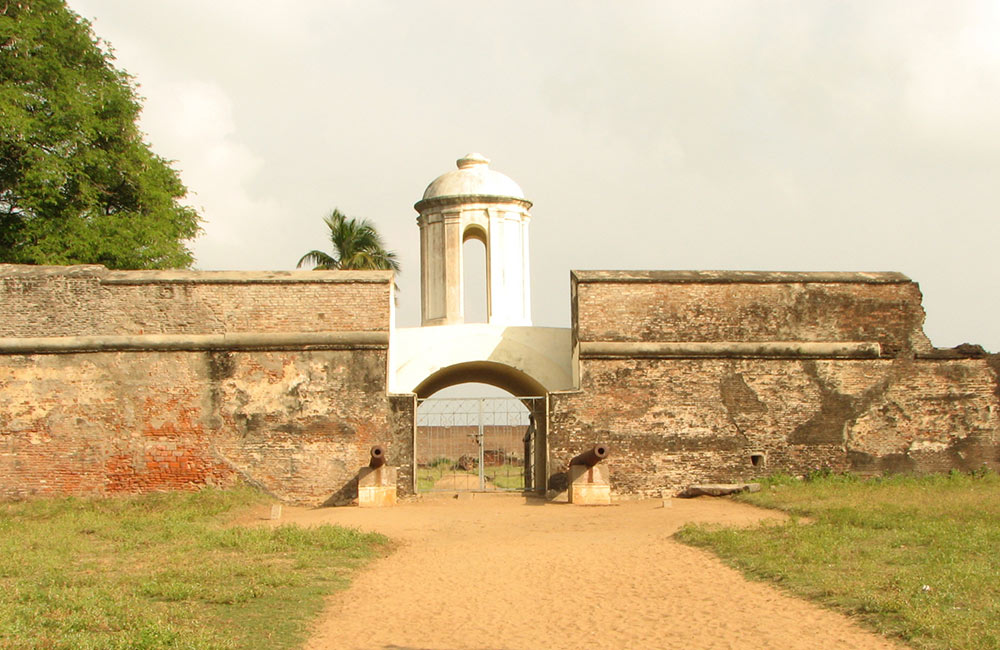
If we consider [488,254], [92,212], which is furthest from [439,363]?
[92,212]

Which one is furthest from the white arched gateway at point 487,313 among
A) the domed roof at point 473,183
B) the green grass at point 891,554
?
the green grass at point 891,554

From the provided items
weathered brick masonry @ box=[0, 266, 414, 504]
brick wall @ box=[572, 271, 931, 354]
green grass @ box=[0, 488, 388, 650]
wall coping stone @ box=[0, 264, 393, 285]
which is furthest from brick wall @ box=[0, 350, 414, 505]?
brick wall @ box=[572, 271, 931, 354]

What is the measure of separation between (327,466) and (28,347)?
14.0 ft

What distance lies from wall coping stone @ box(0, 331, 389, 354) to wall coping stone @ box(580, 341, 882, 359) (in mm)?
3091

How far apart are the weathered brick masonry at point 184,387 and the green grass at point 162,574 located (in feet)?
2.80

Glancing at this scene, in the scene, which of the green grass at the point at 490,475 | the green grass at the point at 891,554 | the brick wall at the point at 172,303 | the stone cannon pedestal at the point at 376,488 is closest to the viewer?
the green grass at the point at 891,554

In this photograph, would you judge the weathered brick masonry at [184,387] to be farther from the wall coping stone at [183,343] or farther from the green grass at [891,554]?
the green grass at [891,554]

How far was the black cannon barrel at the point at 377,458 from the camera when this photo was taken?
13484mm

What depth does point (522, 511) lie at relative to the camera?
43.4ft

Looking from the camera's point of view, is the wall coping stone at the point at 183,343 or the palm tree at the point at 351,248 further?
the palm tree at the point at 351,248

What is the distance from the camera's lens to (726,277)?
15047 millimetres

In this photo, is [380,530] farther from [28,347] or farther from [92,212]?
[92,212]

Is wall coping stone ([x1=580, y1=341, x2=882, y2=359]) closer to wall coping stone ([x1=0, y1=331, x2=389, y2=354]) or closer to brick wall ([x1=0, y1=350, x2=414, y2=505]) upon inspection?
A: brick wall ([x1=0, y1=350, x2=414, y2=505])

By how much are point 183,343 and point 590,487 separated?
5658mm
